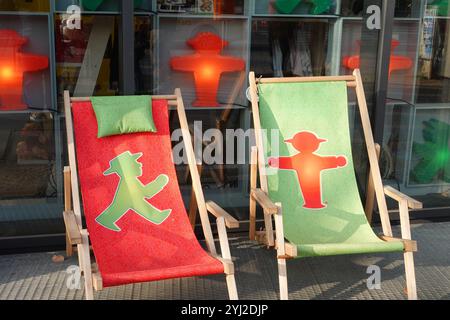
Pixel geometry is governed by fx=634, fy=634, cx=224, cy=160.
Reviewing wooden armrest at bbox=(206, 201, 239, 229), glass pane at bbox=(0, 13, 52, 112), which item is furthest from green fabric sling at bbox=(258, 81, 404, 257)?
glass pane at bbox=(0, 13, 52, 112)

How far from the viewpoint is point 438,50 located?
15.5 ft

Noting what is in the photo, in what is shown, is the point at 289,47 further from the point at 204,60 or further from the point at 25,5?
the point at 25,5

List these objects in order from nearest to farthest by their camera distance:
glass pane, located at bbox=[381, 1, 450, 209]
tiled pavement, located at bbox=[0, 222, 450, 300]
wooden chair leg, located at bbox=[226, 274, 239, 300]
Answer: wooden chair leg, located at bbox=[226, 274, 239, 300] → tiled pavement, located at bbox=[0, 222, 450, 300] → glass pane, located at bbox=[381, 1, 450, 209]

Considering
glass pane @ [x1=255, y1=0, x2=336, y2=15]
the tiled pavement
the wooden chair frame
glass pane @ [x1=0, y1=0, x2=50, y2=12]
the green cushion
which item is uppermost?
glass pane @ [x1=255, y1=0, x2=336, y2=15]

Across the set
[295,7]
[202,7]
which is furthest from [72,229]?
[295,7]

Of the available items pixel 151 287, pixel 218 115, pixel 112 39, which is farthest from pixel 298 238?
pixel 112 39

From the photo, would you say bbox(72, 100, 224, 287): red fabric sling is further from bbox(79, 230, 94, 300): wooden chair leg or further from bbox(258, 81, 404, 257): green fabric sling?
bbox(258, 81, 404, 257): green fabric sling

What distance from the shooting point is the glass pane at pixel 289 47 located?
14.5 feet

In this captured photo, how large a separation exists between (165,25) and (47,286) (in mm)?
1833

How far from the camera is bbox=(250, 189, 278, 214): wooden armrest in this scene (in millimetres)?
3268

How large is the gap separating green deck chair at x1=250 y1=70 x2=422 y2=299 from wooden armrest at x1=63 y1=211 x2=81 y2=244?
1.00 m

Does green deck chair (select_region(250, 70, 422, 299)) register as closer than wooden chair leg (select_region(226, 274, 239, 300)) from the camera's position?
No

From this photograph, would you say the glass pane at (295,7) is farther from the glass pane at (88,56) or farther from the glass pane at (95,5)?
the glass pane at (88,56)

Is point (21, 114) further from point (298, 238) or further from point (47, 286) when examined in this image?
point (298, 238)
